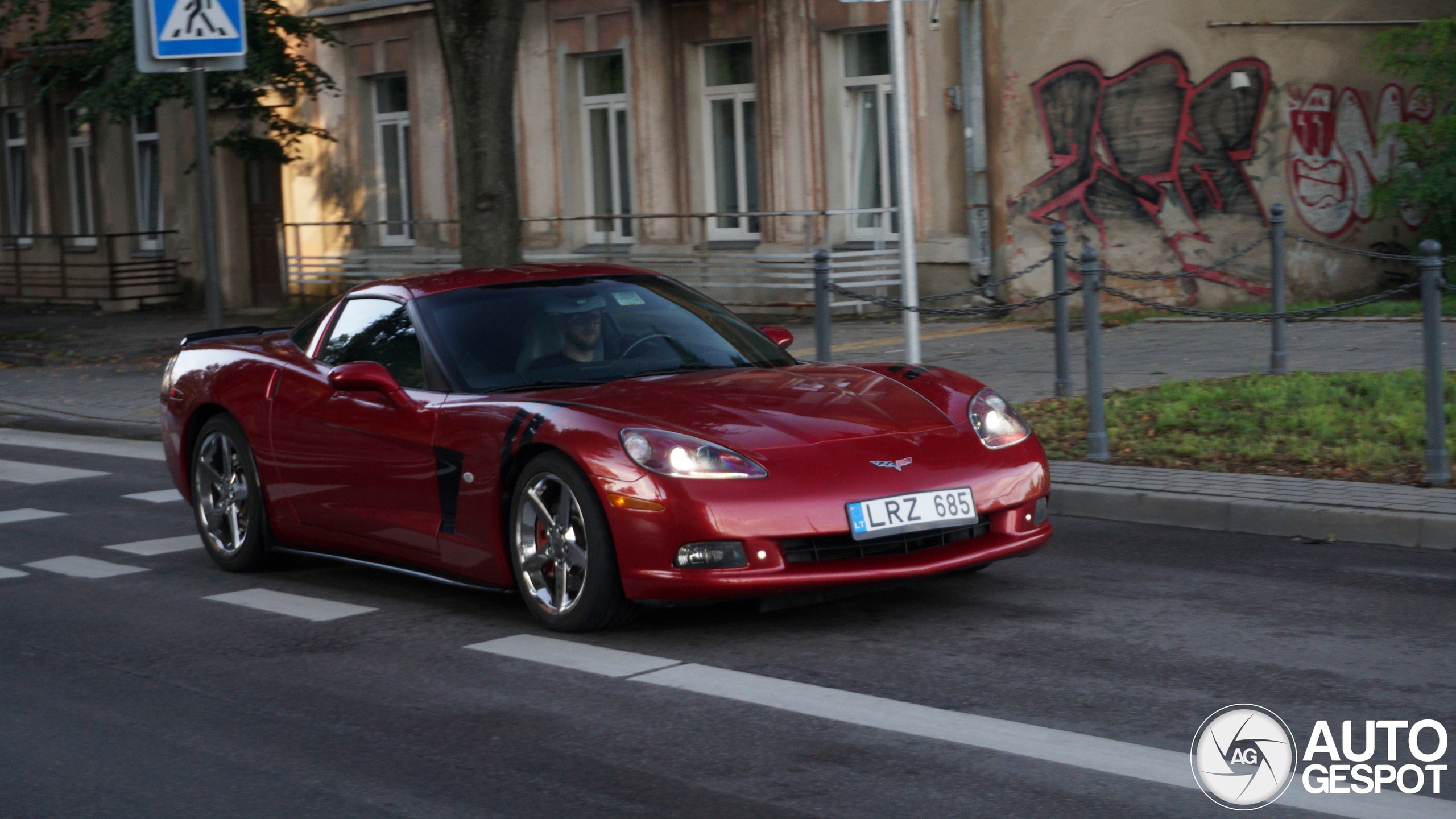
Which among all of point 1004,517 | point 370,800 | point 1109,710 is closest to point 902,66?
point 1004,517

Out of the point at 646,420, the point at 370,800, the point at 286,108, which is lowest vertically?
the point at 370,800

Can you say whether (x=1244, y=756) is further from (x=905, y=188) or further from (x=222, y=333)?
(x=905, y=188)

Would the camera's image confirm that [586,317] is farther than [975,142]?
No

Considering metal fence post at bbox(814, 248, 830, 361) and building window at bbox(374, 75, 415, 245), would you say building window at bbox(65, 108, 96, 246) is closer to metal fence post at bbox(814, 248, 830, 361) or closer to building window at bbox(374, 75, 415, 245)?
building window at bbox(374, 75, 415, 245)

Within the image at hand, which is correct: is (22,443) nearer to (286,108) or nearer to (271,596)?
(271,596)

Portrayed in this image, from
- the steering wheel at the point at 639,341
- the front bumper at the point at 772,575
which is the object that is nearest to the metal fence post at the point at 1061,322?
the steering wheel at the point at 639,341

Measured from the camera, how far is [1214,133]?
17500 millimetres

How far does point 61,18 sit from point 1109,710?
2232cm

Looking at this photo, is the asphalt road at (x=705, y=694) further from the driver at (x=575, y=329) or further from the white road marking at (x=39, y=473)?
the white road marking at (x=39, y=473)

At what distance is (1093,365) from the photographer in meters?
9.68

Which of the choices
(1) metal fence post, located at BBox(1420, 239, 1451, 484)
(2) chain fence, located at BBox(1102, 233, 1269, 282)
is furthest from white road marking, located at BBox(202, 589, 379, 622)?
(2) chain fence, located at BBox(1102, 233, 1269, 282)

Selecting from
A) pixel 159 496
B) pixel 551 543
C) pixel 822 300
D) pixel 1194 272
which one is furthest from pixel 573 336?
pixel 1194 272

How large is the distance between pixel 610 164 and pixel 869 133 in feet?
15.0

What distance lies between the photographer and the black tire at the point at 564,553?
19.6ft
